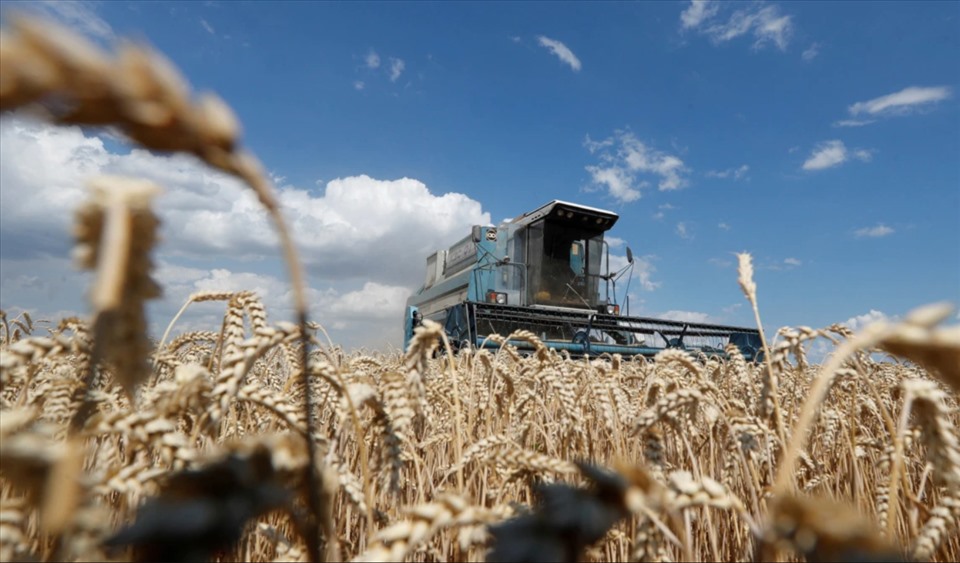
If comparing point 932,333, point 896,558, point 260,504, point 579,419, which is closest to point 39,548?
point 260,504

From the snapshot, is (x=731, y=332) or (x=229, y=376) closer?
(x=229, y=376)

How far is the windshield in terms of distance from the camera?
1127 cm

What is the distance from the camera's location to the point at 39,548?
105 cm

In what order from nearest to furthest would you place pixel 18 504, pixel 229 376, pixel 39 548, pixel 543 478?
pixel 18 504 → pixel 229 376 → pixel 39 548 → pixel 543 478

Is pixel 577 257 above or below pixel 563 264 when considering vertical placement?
above

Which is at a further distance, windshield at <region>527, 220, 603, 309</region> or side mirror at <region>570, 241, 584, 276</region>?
side mirror at <region>570, 241, 584, 276</region>

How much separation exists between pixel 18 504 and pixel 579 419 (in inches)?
50.4

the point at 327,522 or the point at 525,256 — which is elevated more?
the point at 525,256

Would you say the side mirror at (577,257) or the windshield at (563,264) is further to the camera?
the side mirror at (577,257)

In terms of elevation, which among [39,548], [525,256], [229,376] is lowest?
[39,548]

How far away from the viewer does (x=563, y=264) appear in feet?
37.9

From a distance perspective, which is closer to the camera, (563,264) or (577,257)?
(563,264)

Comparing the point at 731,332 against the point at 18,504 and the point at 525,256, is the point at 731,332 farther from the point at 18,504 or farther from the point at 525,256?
the point at 18,504

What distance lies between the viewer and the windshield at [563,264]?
37.0 feet
